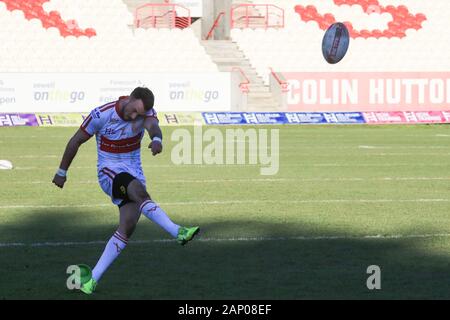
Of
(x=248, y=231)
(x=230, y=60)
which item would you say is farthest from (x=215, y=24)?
(x=248, y=231)

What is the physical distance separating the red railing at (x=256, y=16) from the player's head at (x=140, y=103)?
34.8 metres

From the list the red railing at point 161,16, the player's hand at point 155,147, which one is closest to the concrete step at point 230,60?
the red railing at point 161,16

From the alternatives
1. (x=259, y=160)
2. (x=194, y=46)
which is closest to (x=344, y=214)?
(x=259, y=160)

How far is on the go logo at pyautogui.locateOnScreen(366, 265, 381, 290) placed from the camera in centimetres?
765

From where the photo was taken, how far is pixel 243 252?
9375 millimetres

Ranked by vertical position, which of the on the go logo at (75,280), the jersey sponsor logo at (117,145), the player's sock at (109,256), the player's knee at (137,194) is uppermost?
the jersey sponsor logo at (117,145)

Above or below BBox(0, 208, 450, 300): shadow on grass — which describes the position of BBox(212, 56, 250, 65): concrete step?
above

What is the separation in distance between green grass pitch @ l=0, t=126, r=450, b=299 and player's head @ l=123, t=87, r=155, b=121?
4.86 feet

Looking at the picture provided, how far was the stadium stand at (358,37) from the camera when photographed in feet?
135

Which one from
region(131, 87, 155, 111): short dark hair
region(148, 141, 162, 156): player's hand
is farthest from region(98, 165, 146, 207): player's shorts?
region(131, 87, 155, 111): short dark hair

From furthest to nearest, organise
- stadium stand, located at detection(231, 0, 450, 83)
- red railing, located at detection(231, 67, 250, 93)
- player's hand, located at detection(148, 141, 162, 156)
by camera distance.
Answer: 1. stadium stand, located at detection(231, 0, 450, 83)
2. red railing, located at detection(231, 67, 250, 93)
3. player's hand, located at detection(148, 141, 162, 156)

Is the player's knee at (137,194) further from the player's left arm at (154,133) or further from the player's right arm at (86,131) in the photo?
the player's right arm at (86,131)

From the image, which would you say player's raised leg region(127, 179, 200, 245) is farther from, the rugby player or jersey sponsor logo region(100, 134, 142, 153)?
jersey sponsor logo region(100, 134, 142, 153)

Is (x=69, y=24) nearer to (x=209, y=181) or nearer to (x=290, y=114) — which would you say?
(x=290, y=114)
